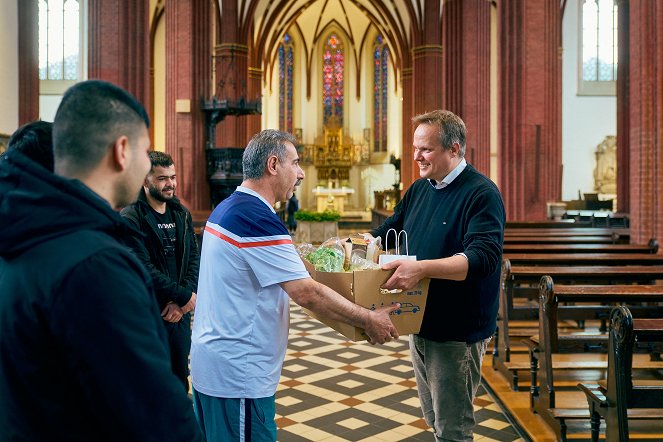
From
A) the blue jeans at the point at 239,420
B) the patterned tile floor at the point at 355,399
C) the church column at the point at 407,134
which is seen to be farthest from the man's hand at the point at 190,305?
the church column at the point at 407,134

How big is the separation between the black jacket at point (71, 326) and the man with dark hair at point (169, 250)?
250cm

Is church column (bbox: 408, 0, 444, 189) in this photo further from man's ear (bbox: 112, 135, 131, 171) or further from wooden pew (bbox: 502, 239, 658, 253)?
man's ear (bbox: 112, 135, 131, 171)

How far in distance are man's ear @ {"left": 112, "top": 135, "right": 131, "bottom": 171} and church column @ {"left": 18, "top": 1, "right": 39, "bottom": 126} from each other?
460 inches

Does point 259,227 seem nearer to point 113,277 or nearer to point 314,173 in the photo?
point 113,277

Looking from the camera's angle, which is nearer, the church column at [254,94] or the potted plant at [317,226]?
the potted plant at [317,226]

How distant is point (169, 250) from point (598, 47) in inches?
961

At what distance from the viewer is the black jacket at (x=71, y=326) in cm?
117

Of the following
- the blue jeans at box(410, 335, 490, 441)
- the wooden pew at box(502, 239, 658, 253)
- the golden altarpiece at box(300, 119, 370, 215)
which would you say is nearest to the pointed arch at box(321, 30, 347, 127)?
the golden altarpiece at box(300, 119, 370, 215)

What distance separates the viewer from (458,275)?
269 cm

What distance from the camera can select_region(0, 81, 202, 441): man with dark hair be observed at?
1.17 meters

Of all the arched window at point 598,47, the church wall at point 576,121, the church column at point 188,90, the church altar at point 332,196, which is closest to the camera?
the church column at point 188,90

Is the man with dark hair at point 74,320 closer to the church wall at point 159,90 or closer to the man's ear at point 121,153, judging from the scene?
the man's ear at point 121,153

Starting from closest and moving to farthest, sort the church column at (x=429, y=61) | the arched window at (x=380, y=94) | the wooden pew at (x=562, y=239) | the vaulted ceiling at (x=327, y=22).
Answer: the wooden pew at (x=562, y=239), the church column at (x=429, y=61), the vaulted ceiling at (x=327, y=22), the arched window at (x=380, y=94)

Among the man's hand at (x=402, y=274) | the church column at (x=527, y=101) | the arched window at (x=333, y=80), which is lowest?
the man's hand at (x=402, y=274)
